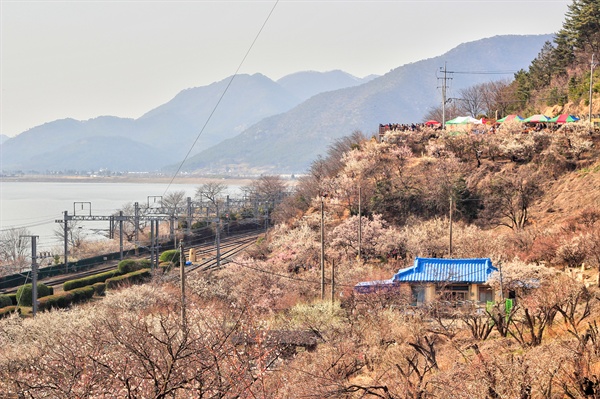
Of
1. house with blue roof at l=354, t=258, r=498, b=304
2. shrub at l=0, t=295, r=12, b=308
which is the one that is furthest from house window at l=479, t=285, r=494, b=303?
shrub at l=0, t=295, r=12, b=308

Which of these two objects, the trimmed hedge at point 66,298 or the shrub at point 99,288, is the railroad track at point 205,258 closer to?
the shrub at point 99,288

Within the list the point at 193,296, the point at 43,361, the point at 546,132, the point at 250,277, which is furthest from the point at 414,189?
the point at 43,361

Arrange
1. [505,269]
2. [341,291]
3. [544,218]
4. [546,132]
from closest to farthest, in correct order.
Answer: [505,269]
[341,291]
[544,218]
[546,132]

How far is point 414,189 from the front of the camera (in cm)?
4778

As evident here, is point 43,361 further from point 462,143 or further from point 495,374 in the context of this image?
point 462,143

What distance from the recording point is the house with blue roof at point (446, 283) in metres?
29.1

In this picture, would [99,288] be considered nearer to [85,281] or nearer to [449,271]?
[85,281]

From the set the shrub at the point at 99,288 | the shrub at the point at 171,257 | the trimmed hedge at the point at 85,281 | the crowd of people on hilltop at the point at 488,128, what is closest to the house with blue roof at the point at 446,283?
the shrub at the point at 99,288

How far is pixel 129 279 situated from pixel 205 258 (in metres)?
9.42

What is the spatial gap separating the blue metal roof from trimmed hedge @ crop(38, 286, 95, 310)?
18379 millimetres

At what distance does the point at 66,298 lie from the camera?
1572 inches

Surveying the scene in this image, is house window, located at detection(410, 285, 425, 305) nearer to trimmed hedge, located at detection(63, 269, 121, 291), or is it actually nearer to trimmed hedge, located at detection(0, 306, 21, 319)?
trimmed hedge, located at detection(0, 306, 21, 319)

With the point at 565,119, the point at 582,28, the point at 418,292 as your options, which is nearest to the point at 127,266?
the point at 418,292

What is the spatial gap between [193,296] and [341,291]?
6.75 metres
